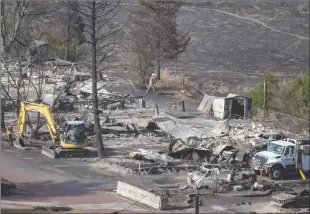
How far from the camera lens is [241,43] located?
83.6 m

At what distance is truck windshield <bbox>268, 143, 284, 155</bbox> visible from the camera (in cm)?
2915

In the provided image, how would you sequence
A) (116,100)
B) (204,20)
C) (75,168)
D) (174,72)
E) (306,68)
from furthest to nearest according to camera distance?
(204,20) → (306,68) → (174,72) → (116,100) → (75,168)

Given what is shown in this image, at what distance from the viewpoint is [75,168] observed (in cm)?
3036

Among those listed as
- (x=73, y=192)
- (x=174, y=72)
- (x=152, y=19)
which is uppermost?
(x=152, y=19)

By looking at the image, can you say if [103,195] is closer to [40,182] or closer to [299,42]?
[40,182]

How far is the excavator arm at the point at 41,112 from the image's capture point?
34094mm

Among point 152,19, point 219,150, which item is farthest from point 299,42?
point 219,150

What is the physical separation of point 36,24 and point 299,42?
31.3m

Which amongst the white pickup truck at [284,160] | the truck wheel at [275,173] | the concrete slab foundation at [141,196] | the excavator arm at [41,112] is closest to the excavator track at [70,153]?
the excavator arm at [41,112]

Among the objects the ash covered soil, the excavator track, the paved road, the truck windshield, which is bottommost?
the paved road

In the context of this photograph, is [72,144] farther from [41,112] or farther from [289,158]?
[289,158]

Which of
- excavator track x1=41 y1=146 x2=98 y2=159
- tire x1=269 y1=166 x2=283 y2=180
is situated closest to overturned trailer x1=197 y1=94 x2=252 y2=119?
excavator track x1=41 y1=146 x2=98 y2=159

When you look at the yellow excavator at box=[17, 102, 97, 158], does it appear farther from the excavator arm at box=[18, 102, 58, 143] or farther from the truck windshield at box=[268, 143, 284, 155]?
the truck windshield at box=[268, 143, 284, 155]

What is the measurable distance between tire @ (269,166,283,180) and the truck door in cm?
40
